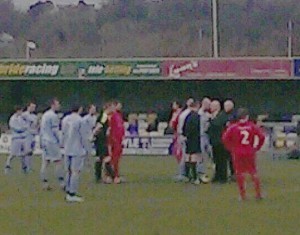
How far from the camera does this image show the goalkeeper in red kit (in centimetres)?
2030

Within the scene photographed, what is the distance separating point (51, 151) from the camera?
23.8 meters

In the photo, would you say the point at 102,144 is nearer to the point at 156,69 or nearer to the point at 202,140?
the point at 202,140

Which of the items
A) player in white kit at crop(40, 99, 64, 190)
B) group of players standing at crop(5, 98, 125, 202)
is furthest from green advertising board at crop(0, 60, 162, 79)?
player in white kit at crop(40, 99, 64, 190)

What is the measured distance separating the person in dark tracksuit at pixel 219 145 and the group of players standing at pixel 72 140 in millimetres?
2340

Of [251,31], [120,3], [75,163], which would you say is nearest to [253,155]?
[75,163]

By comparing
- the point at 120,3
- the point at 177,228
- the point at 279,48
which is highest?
the point at 120,3

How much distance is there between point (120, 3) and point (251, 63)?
59631 millimetres

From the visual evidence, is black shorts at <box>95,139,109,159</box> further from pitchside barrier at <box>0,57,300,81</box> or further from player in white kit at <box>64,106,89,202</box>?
pitchside barrier at <box>0,57,300,81</box>

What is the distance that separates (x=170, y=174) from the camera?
2902 centimetres

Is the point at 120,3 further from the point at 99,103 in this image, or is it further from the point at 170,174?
the point at 170,174

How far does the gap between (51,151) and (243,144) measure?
517 centimetres

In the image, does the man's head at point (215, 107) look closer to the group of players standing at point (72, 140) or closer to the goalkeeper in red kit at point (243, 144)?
the group of players standing at point (72, 140)

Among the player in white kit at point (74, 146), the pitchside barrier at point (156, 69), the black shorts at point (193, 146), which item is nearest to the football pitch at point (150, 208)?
the player in white kit at point (74, 146)

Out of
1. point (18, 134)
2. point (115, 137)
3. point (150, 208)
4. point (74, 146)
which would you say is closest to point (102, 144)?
point (115, 137)
